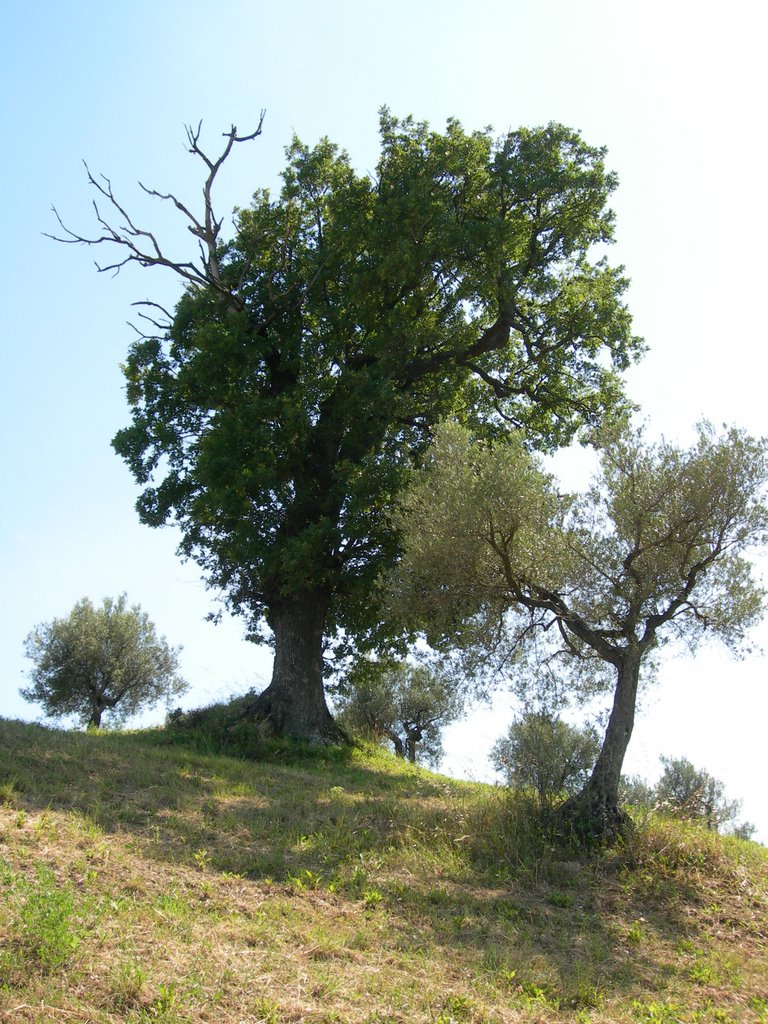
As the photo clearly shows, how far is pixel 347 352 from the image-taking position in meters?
22.0

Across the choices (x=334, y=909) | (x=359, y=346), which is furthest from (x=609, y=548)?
(x=359, y=346)

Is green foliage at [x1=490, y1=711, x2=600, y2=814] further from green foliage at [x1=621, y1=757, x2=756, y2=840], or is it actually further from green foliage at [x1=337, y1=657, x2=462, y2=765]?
green foliage at [x1=337, y1=657, x2=462, y2=765]

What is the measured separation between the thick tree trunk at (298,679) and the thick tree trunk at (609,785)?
27.2ft

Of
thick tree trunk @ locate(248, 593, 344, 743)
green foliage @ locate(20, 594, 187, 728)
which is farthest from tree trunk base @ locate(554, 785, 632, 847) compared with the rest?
green foliage @ locate(20, 594, 187, 728)

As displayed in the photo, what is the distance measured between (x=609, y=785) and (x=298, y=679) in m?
9.57

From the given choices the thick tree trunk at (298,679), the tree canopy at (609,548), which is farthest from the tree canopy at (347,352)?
the tree canopy at (609,548)

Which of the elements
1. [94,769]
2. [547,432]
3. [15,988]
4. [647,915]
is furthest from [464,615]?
[547,432]

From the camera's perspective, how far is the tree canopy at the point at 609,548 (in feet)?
42.5

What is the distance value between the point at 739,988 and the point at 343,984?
4162mm

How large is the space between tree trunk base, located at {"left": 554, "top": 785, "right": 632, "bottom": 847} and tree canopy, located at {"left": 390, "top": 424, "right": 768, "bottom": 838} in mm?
131

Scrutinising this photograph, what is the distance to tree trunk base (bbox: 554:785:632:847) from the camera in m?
A: 11.8

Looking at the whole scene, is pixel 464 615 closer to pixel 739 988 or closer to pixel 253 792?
pixel 253 792

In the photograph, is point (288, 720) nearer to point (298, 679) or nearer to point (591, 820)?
point (298, 679)

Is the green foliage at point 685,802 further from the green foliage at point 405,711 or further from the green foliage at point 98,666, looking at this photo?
the green foliage at point 98,666
